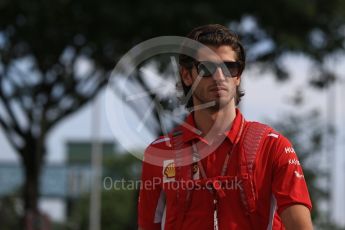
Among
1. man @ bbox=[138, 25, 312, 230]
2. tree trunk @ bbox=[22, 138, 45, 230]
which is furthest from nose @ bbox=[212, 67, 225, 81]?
tree trunk @ bbox=[22, 138, 45, 230]

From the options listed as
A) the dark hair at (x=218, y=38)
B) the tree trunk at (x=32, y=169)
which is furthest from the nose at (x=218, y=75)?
the tree trunk at (x=32, y=169)

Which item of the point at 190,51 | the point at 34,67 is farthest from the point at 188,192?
the point at 34,67

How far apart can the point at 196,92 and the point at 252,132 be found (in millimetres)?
326

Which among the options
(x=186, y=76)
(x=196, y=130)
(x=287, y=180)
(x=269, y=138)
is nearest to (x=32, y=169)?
(x=186, y=76)

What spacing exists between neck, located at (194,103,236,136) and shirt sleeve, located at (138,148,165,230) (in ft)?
0.94

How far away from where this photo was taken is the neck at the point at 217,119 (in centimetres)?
386

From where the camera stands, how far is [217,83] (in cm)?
384

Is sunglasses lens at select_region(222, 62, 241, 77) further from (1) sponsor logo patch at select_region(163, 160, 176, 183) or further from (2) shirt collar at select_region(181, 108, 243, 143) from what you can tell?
(1) sponsor logo patch at select_region(163, 160, 176, 183)

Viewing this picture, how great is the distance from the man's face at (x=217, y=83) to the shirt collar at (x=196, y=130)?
0.24 ft

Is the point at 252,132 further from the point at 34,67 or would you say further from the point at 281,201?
the point at 34,67

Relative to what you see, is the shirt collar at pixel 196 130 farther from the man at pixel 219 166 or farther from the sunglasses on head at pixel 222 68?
the sunglasses on head at pixel 222 68

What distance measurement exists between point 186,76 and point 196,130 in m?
0.30

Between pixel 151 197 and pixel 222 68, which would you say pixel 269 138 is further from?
pixel 151 197

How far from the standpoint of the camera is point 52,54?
21141mm
